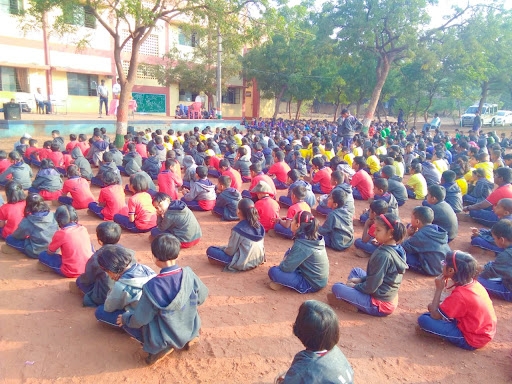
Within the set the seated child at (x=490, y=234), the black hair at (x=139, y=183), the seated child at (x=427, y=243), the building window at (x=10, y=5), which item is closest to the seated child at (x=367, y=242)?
the seated child at (x=427, y=243)

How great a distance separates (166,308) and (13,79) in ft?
75.2

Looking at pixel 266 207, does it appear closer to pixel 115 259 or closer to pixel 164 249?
pixel 115 259

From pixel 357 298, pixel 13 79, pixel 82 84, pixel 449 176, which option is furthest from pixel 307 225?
pixel 82 84

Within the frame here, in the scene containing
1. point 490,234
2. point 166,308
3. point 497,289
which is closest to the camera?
point 166,308

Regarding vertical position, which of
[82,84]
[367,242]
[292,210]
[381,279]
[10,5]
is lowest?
[367,242]

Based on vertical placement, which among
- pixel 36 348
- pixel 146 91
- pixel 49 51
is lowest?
pixel 36 348

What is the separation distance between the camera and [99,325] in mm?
3850

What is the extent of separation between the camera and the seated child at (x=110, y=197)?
649 cm

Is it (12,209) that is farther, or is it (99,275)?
(12,209)

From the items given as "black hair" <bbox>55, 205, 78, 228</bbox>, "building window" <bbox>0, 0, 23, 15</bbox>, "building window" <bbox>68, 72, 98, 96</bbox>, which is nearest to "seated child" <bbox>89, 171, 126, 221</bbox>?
"black hair" <bbox>55, 205, 78, 228</bbox>

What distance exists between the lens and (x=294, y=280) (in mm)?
4523

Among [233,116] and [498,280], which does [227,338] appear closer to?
[498,280]

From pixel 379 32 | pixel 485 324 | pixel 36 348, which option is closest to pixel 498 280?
pixel 485 324

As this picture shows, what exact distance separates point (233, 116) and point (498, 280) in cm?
2866
